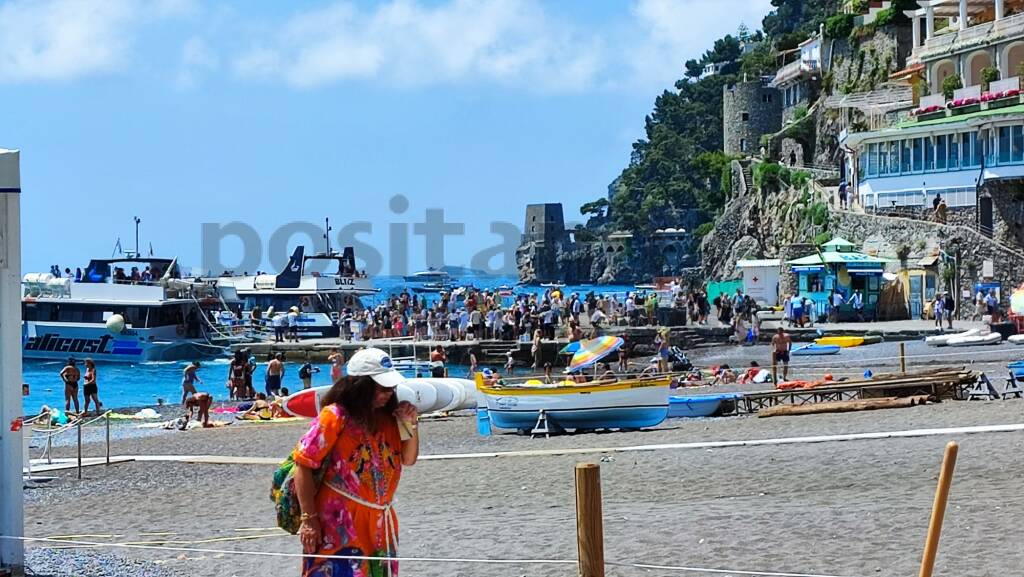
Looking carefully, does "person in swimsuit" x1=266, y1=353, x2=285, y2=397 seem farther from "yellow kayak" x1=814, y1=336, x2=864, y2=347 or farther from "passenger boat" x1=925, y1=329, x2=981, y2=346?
"passenger boat" x1=925, y1=329, x2=981, y2=346

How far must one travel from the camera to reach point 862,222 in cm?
5238

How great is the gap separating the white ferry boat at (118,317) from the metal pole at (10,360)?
44.1m

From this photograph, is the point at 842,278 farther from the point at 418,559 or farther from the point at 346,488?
the point at 346,488

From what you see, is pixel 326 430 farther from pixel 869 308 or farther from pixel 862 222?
pixel 862 222

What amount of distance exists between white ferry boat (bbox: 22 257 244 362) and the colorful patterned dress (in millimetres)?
47553

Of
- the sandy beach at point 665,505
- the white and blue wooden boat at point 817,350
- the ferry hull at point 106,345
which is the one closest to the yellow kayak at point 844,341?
the white and blue wooden boat at point 817,350

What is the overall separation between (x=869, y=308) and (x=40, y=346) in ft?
106

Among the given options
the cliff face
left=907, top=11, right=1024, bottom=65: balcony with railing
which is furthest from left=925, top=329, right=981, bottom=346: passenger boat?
left=907, top=11, right=1024, bottom=65: balcony with railing

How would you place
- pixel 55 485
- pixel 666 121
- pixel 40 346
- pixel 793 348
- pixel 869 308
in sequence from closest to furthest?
pixel 55 485 → pixel 793 348 → pixel 869 308 → pixel 40 346 → pixel 666 121

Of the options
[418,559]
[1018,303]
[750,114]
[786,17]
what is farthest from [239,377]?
[786,17]

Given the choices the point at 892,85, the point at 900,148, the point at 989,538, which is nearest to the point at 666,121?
the point at 892,85

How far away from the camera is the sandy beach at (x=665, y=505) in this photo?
9922mm

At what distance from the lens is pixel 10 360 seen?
9344 millimetres

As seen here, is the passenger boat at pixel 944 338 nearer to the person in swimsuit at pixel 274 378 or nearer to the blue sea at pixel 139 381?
the blue sea at pixel 139 381
